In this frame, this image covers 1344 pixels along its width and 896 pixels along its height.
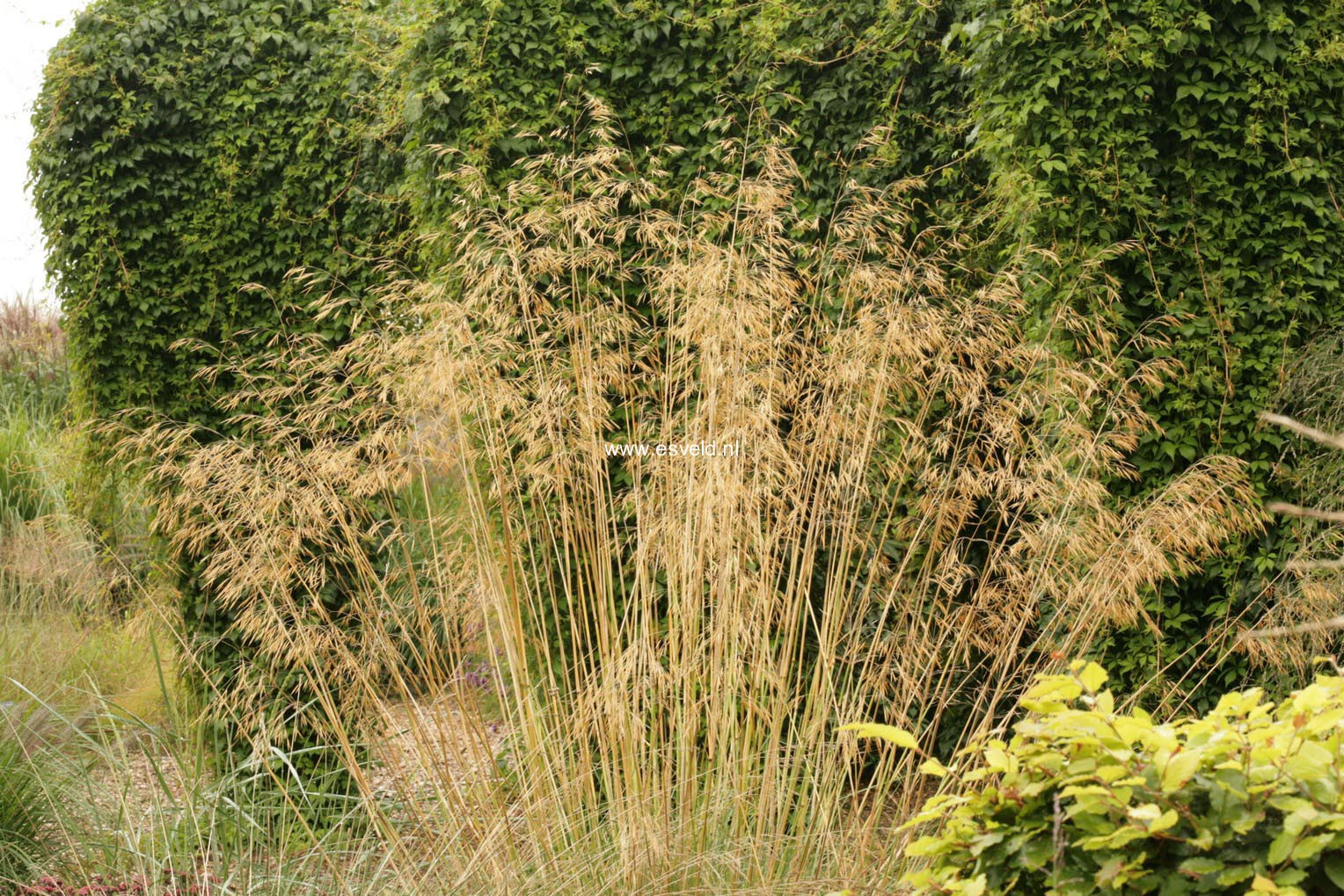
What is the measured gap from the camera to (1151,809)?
1291 mm

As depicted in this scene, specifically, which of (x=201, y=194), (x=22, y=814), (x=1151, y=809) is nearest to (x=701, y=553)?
(x=1151, y=809)

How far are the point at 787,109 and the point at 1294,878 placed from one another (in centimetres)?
327

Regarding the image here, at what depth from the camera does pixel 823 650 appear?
2.66m

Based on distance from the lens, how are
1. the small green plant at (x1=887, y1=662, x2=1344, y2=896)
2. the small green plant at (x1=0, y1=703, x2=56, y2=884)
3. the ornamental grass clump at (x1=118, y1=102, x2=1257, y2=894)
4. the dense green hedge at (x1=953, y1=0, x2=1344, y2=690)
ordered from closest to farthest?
the small green plant at (x1=887, y1=662, x2=1344, y2=896) < the ornamental grass clump at (x1=118, y1=102, x2=1257, y2=894) < the small green plant at (x1=0, y1=703, x2=56, y2=884) < the dense green hedge at (x1=953, y1=0, x2=1344, y2=690)

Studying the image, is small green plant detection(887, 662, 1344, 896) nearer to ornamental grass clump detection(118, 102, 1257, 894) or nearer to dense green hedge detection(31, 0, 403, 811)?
ornamental grass clump detection(118, 102, 1257, 894)

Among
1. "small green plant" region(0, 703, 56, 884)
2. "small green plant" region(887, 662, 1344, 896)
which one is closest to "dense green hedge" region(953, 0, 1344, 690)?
"small green plant" region(887, 662, 1344, 896)

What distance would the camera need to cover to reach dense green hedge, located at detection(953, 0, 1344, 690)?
3.17m

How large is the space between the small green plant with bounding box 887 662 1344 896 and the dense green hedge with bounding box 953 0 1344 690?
72.7 inches

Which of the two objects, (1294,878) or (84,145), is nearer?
(1294,878)

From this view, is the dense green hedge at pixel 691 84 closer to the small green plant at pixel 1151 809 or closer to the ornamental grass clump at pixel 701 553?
the ornamental grass clump at pixel 701 553

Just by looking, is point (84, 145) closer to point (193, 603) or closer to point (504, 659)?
point (193, 603)

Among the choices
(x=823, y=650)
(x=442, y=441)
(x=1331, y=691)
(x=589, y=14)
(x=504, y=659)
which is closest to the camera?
(x=1331, y=691)

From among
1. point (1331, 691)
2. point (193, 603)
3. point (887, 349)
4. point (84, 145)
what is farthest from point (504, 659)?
point (1331, 691)

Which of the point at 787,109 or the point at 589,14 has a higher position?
the point at 589,14
